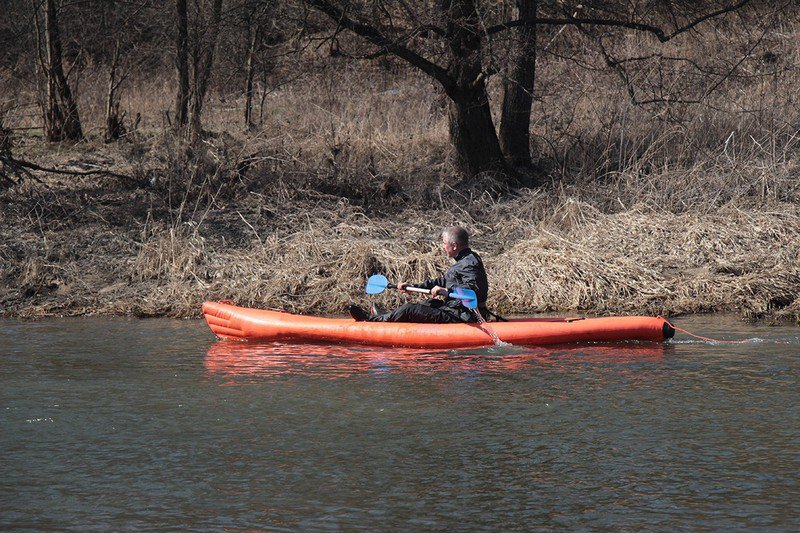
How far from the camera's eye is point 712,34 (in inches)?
755

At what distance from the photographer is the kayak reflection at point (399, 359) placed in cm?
789

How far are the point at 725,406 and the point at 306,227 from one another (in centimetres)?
663

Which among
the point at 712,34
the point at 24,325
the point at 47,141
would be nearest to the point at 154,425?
the point at 24,325

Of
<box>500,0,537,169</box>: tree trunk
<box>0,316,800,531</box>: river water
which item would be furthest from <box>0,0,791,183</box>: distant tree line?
<box>0,316,800,531</box>: river water

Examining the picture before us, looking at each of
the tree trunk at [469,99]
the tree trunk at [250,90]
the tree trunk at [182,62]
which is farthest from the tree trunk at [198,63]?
the tree trunk at [469,99]

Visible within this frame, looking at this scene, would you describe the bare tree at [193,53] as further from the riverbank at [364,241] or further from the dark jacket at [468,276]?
the dark jacket at [468,276]

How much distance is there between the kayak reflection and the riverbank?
5.68 feet

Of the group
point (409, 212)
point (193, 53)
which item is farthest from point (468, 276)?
point (193, 53)

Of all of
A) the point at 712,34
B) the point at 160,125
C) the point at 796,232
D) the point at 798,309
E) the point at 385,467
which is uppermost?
the point at 712,34

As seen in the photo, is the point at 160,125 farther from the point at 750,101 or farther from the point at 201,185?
the point at 750,101

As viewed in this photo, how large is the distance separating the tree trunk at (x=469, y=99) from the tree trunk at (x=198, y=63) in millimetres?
2842

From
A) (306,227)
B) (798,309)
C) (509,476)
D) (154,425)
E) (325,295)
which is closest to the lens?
(509,476)

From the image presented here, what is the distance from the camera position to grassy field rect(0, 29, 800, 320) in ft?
34.7

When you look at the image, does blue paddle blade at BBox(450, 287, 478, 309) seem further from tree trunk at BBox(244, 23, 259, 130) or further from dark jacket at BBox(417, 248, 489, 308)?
tree trunk at BBox(244, 23, 259, 130)
